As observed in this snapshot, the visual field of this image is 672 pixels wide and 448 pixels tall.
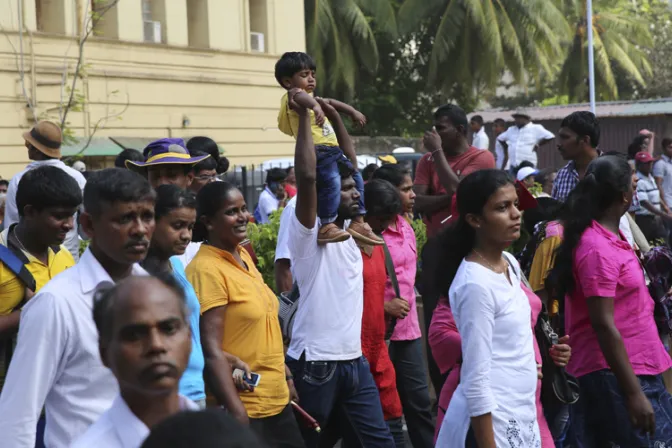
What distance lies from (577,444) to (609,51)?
3979 centimetres

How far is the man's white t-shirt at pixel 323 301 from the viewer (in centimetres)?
605

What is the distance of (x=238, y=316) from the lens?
5184 millimetres

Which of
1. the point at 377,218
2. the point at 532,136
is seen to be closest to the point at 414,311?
the point at 377,218

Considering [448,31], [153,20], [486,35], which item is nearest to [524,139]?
[153,20]

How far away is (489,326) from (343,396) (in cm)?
172

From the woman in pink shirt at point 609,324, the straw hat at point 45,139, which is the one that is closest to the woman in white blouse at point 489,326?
the woman in pink shirt at point 609,324

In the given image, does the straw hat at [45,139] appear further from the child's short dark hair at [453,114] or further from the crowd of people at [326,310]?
the child's short dark hair at [453,114]

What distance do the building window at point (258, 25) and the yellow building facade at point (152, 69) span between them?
24 mm

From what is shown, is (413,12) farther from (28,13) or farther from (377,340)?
(377,340)

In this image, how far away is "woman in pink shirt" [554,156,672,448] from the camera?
5352 mm

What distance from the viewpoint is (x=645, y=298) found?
5609 millimetres

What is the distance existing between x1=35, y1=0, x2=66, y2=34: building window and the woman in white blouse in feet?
61.8

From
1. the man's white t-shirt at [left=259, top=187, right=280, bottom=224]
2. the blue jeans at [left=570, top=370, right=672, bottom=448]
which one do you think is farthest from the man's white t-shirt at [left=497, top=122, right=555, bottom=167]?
the blue jeans at [left=570, top=370, right=672, bottom=448]

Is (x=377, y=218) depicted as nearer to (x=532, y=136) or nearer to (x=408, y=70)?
(x=532, y=136)
